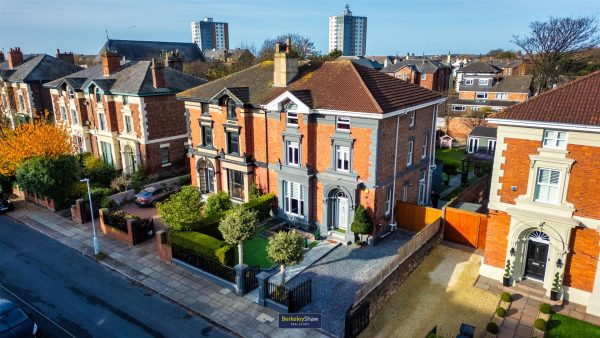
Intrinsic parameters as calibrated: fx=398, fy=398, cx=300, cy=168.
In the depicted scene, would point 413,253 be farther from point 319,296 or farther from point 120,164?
point 120,164

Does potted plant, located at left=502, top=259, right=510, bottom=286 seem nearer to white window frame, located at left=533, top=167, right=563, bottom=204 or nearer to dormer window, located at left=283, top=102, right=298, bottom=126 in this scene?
white window frame, located at left=533, top=167, right=563, bottom=204

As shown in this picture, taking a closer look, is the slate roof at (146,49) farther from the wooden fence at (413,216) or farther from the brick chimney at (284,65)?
the wooden fence at (413,216)

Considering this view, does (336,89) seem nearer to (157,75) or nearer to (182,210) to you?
(182,210)

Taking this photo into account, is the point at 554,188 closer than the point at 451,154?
Yes

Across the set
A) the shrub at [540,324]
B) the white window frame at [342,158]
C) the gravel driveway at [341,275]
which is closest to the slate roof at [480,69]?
the gravel driveway at [341,275]

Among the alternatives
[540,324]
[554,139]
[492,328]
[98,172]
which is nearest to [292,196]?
[492,328]

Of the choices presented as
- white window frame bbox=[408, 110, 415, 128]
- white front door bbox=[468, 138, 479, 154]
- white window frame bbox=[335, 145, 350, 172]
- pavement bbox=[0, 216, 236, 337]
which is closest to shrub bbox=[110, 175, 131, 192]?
pavement bbox=[0, 216, 236, 337]
